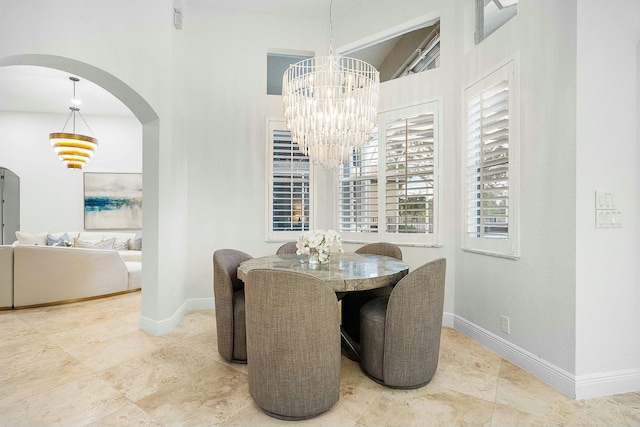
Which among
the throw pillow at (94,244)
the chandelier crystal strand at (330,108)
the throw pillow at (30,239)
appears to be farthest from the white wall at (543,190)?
the throw pillow at (30,239)

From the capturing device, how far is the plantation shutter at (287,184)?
12.7 feet

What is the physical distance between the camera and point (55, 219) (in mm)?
6512

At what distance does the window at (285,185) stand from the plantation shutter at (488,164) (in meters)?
1.88

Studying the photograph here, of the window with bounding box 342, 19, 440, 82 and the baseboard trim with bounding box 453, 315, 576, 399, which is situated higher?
the window with bounding box 342, 19, 440, 82

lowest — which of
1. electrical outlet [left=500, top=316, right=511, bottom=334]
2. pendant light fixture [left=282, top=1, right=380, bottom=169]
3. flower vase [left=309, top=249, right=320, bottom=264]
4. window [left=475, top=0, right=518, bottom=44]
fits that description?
electrical outlet [left=500, top=316, right=511, bottom=334]

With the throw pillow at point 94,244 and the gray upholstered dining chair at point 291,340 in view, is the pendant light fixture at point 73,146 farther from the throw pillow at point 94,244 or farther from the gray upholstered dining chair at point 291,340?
the gray upholstered dining chair at point 291,340

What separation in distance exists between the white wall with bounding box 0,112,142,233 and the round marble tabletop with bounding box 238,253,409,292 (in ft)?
20.2

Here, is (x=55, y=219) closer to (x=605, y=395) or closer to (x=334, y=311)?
(x=334, y=311)

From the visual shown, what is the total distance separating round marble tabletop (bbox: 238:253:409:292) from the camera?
6.37 feet

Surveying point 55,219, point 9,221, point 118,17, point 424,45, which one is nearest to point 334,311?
point 118,17

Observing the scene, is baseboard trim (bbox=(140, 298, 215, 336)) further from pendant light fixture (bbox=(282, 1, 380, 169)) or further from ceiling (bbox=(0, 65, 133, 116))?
ceiling (bbox=(0, 65, 133, 116))

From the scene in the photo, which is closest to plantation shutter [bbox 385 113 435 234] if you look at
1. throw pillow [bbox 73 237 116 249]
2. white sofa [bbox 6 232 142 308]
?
white sofa [bbox 6 232 142 308]

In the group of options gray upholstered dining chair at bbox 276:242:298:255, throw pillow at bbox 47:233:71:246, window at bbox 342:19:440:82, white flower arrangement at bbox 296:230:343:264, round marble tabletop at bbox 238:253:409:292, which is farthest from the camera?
throw pillow at bbox 47:233:71:246

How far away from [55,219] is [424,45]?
7611 millimetres
